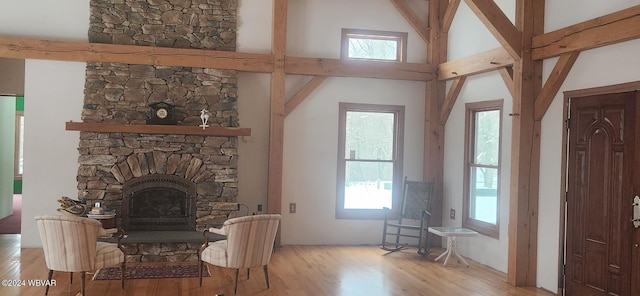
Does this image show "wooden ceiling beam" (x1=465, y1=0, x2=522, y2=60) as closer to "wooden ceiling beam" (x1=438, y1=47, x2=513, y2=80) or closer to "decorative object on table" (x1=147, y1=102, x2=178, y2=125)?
"wooden ceiling beam" (x1=438, y1=47, x2=513, y2=80)

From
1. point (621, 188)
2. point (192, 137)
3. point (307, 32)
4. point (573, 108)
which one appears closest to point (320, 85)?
point (307, 32)

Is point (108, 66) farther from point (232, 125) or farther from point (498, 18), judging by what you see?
point (498, 18)

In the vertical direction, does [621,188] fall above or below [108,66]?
below

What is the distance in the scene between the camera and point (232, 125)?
7449mm

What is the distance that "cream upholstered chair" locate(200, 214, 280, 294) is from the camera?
5.37m

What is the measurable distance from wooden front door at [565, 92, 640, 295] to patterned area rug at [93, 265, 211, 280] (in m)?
3.83

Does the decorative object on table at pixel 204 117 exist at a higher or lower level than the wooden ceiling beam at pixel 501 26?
lower

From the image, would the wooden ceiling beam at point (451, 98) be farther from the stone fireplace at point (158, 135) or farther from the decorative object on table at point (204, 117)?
the decorative object on table at point (204, 117)

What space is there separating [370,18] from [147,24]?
10.2 feet

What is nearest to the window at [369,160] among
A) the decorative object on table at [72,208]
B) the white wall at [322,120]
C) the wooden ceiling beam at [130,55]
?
the white wall at [322,120]

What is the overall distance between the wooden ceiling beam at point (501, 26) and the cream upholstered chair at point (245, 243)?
3.05m

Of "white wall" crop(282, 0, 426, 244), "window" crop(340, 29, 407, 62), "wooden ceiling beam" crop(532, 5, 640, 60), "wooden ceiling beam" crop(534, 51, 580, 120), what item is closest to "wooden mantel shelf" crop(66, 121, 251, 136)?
"white wall" crop(282, 0, 426, 244)

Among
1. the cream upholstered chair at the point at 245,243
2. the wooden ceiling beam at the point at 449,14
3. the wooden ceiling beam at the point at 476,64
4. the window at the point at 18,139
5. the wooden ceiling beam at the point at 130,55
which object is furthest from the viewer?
the window at the point at 18,139

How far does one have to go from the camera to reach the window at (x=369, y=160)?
8.16 meters
